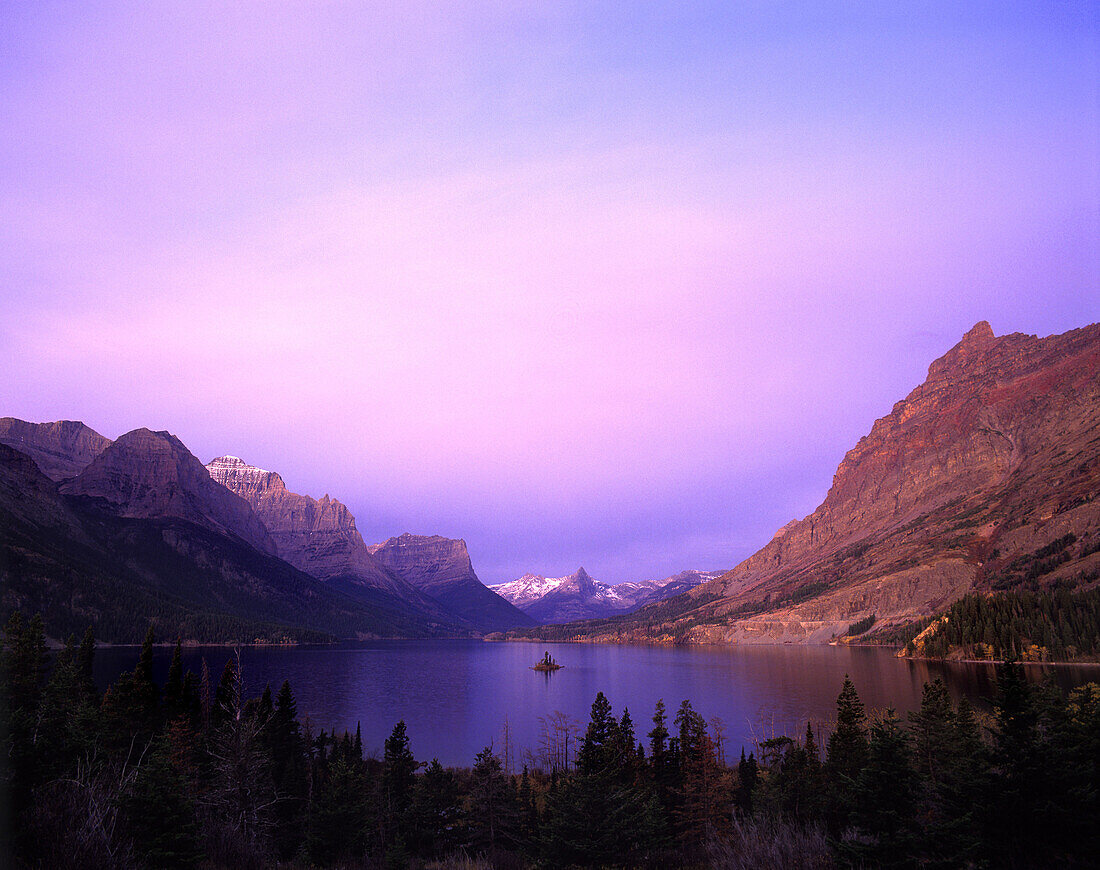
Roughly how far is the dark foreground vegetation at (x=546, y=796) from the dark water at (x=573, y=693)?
25.2m

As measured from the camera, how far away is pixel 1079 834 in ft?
63.0

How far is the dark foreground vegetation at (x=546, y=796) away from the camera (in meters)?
17.5

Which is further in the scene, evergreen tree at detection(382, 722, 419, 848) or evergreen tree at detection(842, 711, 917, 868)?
evergreen tree at detection(382, 722, 419, 848)

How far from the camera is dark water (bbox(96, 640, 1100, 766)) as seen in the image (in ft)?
318

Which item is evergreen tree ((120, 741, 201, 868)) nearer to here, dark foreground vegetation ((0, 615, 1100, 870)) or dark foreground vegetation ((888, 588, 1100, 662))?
dark foreground vegetation ((0, 615, 1100, 870))

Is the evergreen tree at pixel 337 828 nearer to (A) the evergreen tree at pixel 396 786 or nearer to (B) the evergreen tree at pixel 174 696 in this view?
(A) the evergreen tree at pixel 396 786

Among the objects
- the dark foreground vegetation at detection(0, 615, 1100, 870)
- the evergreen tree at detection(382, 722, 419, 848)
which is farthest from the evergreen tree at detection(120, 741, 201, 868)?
the evergreen tree at detection(382, 722, 419, 848)

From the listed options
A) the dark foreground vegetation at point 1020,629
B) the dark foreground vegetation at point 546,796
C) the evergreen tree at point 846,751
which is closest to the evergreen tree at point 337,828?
the dark foreground vegetation at point 546,796

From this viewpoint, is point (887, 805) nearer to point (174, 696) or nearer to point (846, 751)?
point (846, 751)

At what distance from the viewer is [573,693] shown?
150 m

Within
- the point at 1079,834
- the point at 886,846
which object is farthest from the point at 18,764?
the point at 1079,834

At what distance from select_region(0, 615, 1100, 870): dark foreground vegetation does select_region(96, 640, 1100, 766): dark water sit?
25151 mm

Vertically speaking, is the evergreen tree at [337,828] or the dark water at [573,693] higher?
the evergreen tree at [337,828]

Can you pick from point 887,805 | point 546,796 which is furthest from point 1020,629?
point 887,805
